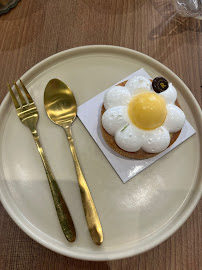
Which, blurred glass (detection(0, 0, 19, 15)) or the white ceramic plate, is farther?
blurred glass (detection(0, 0, 19, 15))

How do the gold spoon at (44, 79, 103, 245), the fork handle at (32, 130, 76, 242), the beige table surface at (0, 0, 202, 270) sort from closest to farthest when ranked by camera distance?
the fork handle at (32, 130, 76, 242) < the gold spoon at (44, 79, 103, 245) < the beige table surface at (0, 0, 202, 270)

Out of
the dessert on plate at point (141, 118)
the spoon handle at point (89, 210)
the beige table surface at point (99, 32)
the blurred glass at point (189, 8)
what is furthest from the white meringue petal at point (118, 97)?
the blurred glass at point (189, 8)

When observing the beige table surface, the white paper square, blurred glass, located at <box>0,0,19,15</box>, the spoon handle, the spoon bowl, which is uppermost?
blurred glass, located at <box>0,0,19,15</box>

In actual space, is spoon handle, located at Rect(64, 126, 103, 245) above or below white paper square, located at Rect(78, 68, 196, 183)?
below

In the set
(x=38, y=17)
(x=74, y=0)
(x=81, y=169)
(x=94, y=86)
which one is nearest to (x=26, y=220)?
(x=81, y=169)

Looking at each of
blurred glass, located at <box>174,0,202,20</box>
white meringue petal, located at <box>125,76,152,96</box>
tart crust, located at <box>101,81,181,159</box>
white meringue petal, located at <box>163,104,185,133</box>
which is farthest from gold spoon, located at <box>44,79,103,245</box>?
blurred glass, located at <box>174,0,202,20</box>

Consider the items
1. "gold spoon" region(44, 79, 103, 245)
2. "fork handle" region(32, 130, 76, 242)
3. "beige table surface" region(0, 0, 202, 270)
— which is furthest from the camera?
"beige table surface" region(0, 0, 202, 270)

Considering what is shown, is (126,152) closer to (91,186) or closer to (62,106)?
(91,186)

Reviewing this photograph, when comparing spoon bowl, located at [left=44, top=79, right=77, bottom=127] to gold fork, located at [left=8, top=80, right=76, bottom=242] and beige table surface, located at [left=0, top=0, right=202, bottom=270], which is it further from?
beige table surface, located at [left=0, top=0, right=202, bottom=270]
